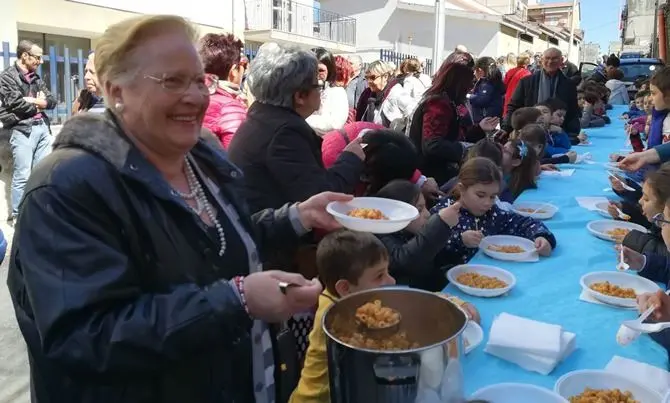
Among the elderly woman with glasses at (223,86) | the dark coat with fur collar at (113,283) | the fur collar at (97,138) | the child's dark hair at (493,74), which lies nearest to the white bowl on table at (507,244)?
the elderly woman with glasses at (223,86)

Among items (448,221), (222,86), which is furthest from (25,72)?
(448,221)

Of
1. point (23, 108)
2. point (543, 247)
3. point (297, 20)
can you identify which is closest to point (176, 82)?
point (543, 247)

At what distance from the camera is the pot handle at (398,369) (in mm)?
945

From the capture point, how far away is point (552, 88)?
6027 mm

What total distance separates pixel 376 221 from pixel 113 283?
89 centimetres

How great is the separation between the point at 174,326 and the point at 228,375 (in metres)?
0.30

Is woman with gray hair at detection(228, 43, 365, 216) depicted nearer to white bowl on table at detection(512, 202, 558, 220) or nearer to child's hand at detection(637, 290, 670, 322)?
child's hand at detection(637, 290, 670, 322)

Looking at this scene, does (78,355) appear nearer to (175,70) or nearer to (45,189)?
(45,189)

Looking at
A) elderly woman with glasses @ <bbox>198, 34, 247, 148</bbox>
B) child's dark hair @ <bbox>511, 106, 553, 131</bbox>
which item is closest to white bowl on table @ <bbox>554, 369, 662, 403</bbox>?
elderly woman with glasses @ <bbox>198, 34, 247, 148</bbox>

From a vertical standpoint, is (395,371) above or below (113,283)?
below

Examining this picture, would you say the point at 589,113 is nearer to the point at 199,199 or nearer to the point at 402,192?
the point at 402,192

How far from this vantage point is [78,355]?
866mm

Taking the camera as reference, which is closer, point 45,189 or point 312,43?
point 45,189

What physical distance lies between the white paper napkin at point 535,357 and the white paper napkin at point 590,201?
1947mm
